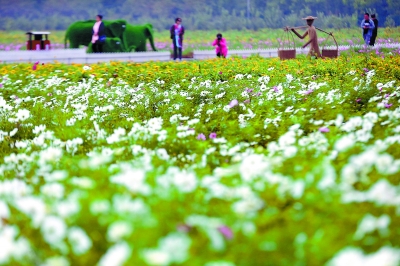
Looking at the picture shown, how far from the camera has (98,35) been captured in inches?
564

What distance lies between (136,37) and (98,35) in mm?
3860

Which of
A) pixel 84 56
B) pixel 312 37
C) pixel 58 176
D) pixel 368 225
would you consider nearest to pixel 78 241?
pixel 58 176

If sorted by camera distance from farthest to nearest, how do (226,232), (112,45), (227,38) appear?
(227,38) < (112,45) < (226,232)

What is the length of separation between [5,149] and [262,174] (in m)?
3.22

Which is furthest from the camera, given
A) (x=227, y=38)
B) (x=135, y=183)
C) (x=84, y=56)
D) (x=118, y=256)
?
(x=227, y=38)

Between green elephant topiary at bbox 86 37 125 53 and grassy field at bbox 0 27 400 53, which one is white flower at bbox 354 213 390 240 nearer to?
grassy field at bbox 0 27 400 53

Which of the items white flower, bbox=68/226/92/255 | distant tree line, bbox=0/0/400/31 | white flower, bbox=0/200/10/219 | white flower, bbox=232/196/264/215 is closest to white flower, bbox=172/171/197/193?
white flower, bbox=232/196/264/215

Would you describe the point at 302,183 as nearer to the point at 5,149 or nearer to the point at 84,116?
the point at 5,149

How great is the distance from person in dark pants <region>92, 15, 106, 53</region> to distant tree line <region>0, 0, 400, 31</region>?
1027 centimetres

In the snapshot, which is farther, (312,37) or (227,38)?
(227,38)

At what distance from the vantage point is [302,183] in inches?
89.8

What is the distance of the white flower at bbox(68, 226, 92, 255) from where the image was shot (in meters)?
1.87

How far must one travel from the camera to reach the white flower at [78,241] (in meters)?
1.87

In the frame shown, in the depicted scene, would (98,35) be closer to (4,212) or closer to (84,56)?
(84,56)
